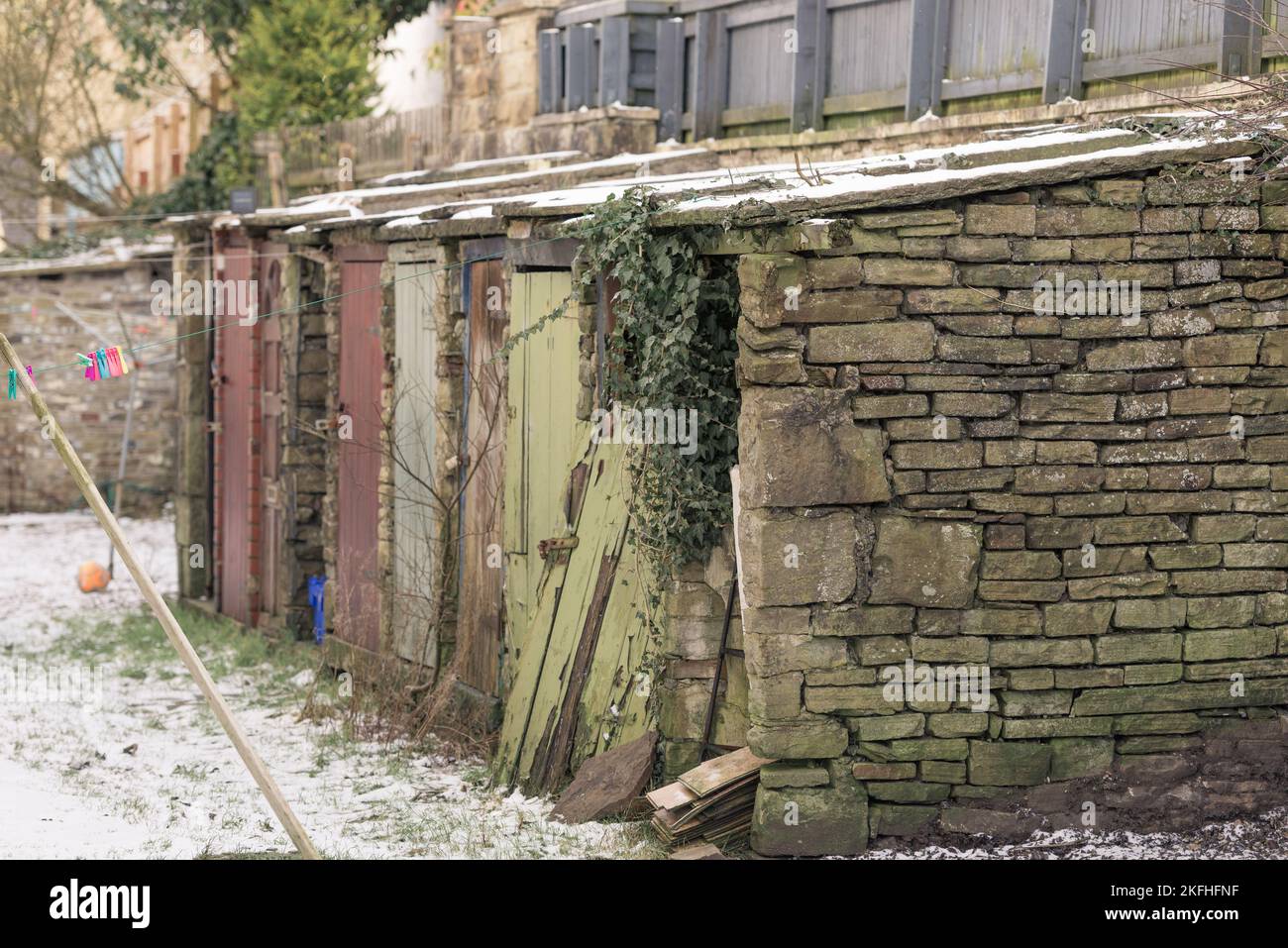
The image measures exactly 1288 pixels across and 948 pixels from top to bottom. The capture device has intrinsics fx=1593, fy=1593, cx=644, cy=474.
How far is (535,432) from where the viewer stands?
8.38 meters

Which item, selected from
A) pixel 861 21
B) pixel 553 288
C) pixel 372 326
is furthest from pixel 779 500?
pixel 372 326

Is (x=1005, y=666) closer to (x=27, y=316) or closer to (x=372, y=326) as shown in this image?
(x=372, y=326)

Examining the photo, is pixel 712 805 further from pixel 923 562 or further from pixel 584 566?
pixel 584 566

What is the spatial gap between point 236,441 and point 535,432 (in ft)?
16.2

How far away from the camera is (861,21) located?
909 centimetres

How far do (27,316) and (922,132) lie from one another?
513 inches

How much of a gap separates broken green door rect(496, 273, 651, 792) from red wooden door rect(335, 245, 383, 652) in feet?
6.42

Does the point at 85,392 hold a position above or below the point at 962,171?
below

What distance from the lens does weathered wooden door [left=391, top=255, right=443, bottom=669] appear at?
952 cm

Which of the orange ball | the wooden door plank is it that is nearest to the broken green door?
the wooden door plank

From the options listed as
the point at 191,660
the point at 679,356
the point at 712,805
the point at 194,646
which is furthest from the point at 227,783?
the point at 194,646

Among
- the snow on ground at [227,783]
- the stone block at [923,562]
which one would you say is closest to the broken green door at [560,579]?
the snow on ground at [227,783]

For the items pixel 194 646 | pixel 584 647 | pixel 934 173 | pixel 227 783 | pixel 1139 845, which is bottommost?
pixel 194 646

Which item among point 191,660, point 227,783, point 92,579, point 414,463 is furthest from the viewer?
point 92,579
